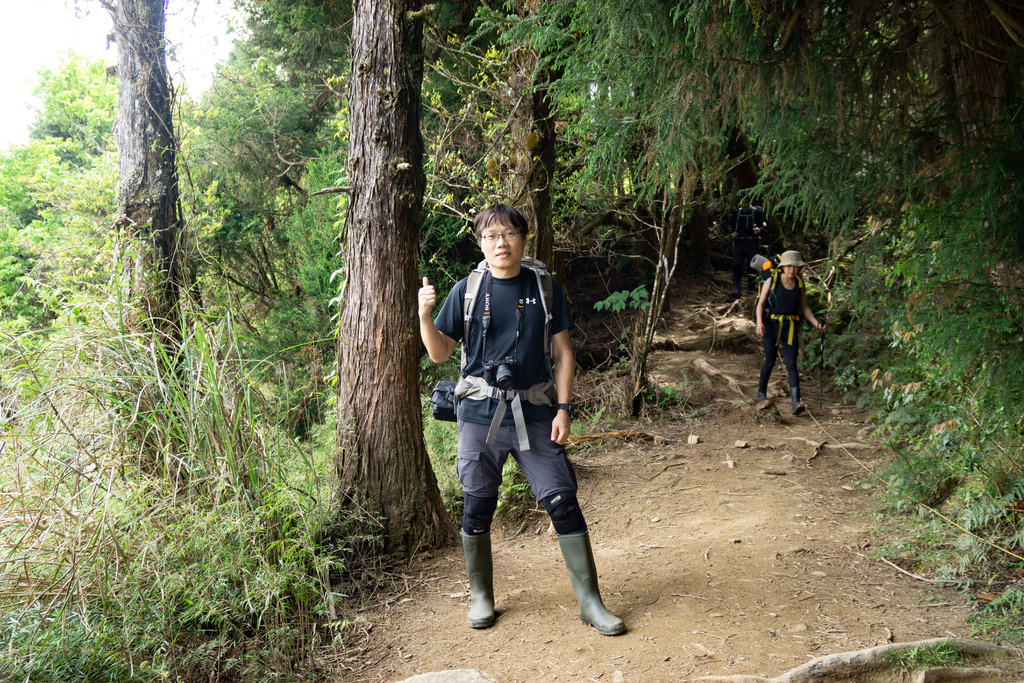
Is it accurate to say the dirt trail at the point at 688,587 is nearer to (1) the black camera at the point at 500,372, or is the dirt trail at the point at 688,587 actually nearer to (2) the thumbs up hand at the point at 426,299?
(1) the black camera at the point at 500,372

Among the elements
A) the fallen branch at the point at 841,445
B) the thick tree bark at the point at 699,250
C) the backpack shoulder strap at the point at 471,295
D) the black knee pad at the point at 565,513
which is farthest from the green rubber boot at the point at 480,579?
the thick tree bark at the point at 699,250

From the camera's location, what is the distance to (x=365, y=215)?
4.46 meters

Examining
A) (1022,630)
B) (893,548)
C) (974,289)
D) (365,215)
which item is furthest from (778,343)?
(365,215)

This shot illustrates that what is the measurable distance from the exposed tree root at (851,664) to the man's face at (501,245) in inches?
87.2

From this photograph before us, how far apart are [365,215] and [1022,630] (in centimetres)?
451

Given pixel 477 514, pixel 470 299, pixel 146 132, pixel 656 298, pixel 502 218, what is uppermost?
pixel 146 132

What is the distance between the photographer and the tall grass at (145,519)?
2.92 m

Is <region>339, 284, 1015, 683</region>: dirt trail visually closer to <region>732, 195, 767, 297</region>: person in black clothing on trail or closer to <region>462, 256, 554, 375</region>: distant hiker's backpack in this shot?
<region>462, 256, 554, 375</region>: distant hiker's backpack

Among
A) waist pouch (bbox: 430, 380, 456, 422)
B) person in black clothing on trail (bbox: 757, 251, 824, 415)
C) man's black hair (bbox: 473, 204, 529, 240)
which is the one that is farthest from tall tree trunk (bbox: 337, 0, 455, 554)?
person in black clothing on trail (bbox: 757, 251, 824, 415)

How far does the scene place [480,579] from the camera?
365 cm

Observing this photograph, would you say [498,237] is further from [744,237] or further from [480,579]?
[744,237]

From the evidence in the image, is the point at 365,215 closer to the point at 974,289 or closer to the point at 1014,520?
the point at 974,289

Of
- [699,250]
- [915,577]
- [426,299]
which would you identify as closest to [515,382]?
[426,299]

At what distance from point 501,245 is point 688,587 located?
241 cm
